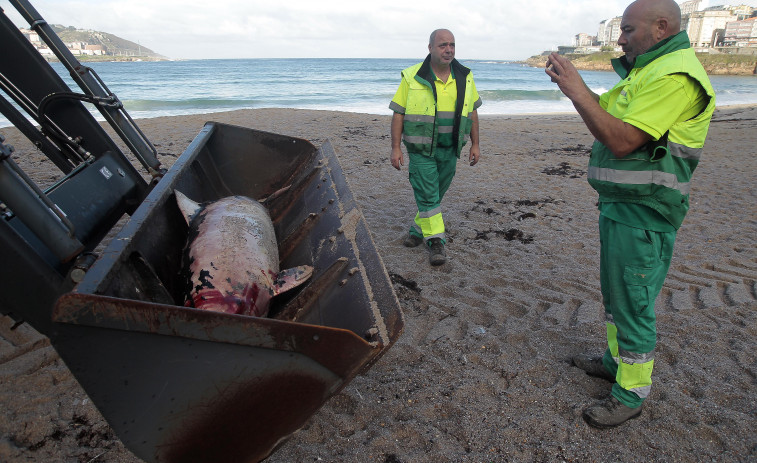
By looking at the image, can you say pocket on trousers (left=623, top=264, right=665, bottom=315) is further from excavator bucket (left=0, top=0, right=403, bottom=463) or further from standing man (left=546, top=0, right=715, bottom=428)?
excavator bucket (left=0, top=0, right=403, bottom=463)

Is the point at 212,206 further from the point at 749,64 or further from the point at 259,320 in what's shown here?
the point at 749,64

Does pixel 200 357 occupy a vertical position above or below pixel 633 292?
above

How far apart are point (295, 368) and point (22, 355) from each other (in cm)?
210

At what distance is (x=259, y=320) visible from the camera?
1.47 meters

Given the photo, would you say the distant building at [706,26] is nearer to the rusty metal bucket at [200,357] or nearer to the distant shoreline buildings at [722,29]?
the distant shoreline buildings at [722,29]

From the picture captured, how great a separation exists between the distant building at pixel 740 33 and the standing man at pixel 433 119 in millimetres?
82057

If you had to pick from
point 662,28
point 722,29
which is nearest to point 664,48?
point 662,28

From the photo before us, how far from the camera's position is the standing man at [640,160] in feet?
6.04

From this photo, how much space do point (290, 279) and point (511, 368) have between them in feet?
4.46

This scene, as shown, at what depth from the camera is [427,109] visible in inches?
151

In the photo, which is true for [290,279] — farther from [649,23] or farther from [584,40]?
[584,40]

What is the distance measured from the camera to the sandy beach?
207 centimetres

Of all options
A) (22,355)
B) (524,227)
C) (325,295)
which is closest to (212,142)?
(22,355)

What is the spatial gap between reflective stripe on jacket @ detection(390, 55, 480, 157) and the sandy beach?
1.02 metres
